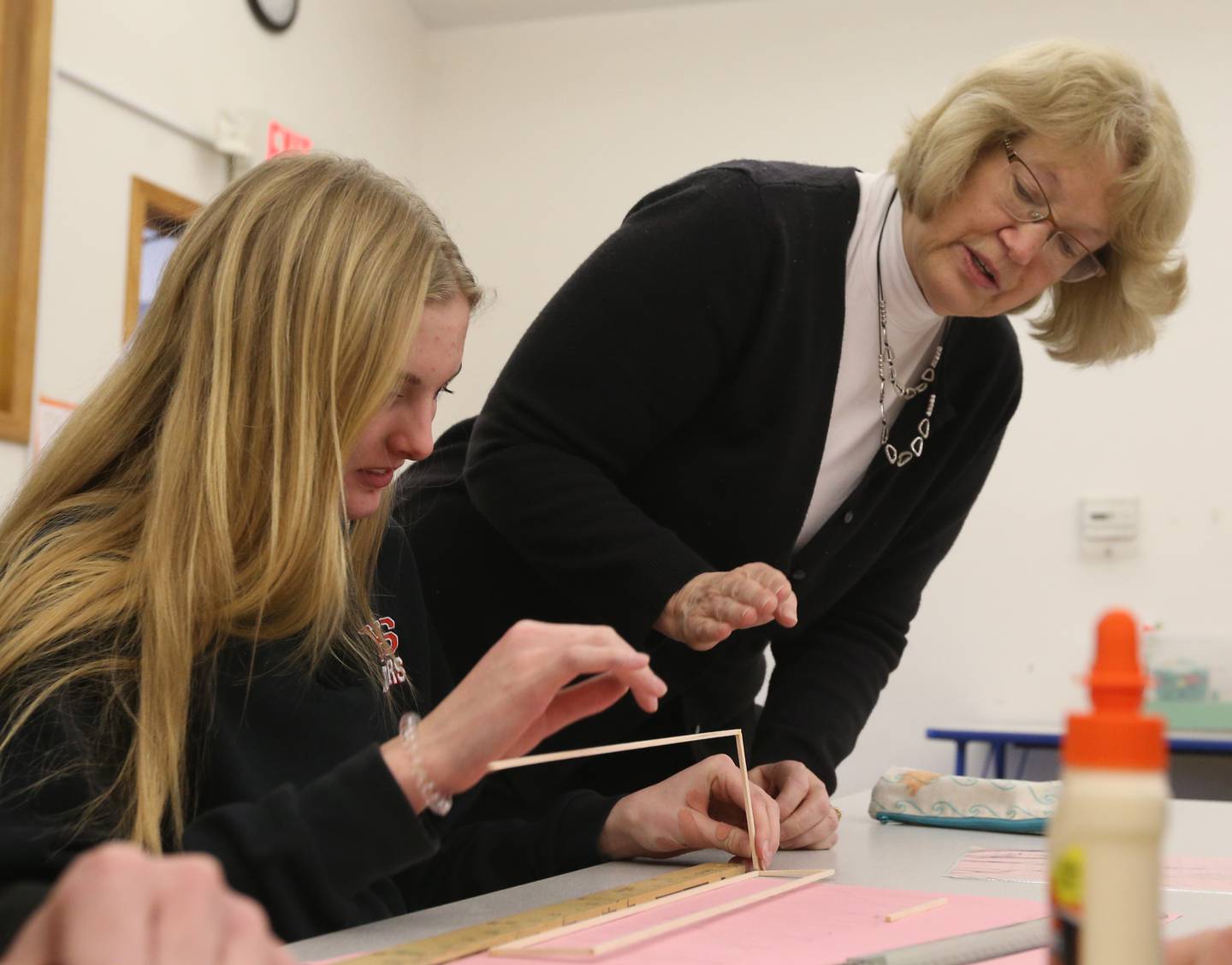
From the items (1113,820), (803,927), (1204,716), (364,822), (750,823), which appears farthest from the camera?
(1204,716)

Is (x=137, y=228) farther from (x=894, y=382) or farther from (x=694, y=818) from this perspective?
(x=694, y=818)

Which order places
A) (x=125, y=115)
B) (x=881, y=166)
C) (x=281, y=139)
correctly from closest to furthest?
(x=125, y=115), (x=281, y=139), (x=881, y=166)

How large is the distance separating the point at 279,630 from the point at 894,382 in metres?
0.82

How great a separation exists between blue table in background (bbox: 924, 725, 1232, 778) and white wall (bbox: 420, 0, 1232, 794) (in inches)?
10.8

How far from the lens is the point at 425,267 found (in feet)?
3.55

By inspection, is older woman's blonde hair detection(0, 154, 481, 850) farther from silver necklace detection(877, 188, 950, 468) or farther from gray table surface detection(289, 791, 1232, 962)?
silver necklace detection(877, 188, 950, 468)

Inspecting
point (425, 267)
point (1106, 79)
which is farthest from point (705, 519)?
point (1106, 79)

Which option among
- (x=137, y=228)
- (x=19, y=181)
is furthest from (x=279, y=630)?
(x=137, y=228)

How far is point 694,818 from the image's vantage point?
1.15m

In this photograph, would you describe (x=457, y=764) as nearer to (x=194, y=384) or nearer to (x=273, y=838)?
(x=273, y=838)

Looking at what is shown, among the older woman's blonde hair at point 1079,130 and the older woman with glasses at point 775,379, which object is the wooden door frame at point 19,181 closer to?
the older woman with glasses at point 775,379

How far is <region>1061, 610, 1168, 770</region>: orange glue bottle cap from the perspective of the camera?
0.38 m

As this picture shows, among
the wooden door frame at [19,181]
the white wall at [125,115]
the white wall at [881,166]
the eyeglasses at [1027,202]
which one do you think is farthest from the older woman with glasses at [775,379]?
the white wall at [881,166]

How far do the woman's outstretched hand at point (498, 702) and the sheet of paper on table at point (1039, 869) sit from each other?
0.48 m
